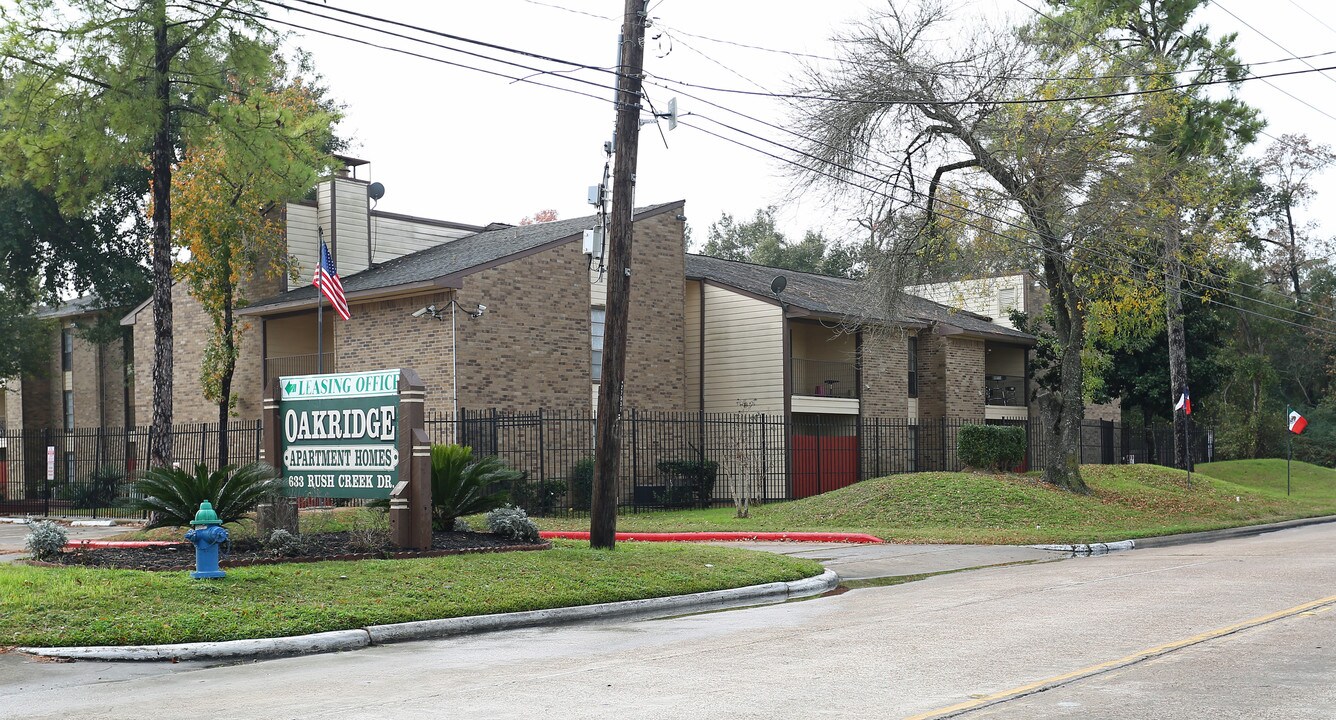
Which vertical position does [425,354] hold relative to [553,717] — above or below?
above

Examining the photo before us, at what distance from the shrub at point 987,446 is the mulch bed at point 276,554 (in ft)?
56.2

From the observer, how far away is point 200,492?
15.1 m

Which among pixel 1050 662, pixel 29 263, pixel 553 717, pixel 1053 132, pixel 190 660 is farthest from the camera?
pixel 29 263

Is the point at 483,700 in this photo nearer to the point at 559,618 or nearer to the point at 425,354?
the point at 559,618

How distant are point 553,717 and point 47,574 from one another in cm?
777

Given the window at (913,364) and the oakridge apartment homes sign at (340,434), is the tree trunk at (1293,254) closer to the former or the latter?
the window at (913,364)

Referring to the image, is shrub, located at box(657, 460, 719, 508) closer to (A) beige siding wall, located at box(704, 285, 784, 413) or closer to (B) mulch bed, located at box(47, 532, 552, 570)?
(A) beige siding wall, located at box(704, 285, 784, 413)

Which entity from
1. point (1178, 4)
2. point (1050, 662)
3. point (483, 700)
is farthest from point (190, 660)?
point (1178, 4)

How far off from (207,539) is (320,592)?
3.87 feet

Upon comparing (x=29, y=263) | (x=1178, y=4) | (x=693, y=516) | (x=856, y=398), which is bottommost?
(x=693, y=516)

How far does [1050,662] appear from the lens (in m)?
9.01

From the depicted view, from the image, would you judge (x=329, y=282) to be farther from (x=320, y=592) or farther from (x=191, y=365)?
(x=320, y=592)

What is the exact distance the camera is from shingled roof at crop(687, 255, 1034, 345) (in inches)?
1205

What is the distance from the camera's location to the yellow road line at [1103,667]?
727cm
